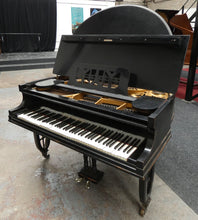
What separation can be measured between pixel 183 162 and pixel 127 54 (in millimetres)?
1367

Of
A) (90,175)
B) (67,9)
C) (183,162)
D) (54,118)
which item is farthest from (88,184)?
(67,9)

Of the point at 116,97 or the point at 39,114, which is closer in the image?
the point at 116,97

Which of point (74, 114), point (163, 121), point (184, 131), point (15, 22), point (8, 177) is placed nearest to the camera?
point (163, 121)

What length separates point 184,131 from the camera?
275 cm

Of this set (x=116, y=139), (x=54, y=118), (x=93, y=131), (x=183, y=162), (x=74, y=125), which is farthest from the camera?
(x=183, y=162)

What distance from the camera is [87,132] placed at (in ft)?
4.44

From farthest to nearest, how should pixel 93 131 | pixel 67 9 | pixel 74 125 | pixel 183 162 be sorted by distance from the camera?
pixel 67 9 < pixel 183 162 < pixel 74 125 < pixel 93 131

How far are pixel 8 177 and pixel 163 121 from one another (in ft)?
5.58

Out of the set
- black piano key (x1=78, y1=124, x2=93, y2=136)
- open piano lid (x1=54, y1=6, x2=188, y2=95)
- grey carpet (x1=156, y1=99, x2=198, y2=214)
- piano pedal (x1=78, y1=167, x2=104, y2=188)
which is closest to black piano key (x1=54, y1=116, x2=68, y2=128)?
black piano key (x1=78, y1=124, x2=93, y2=136)

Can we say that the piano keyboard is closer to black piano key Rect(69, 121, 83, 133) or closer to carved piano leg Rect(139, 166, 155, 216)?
black piano key Rect(69, 121, 83, 133)

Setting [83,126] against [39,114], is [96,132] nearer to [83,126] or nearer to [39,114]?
[83,126]

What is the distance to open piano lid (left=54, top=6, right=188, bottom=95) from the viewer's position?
1.45 m

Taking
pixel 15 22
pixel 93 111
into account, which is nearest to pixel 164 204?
pixel 93 111

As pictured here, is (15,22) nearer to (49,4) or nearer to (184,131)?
(49,4)
